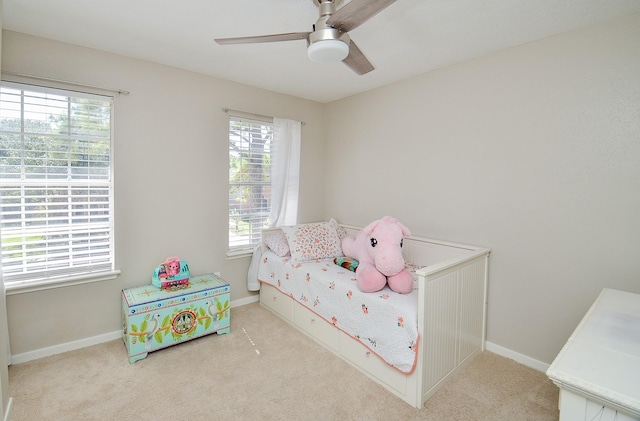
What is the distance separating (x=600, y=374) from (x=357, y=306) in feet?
4.53

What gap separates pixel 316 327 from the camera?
252cm

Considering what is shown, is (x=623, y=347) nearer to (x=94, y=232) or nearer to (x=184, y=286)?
(x=184, y=286)

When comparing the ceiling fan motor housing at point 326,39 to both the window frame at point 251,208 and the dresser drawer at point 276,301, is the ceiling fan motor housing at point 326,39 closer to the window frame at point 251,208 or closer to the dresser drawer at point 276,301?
the window frame at point 251,208

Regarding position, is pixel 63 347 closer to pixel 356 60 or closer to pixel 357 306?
pixel 357 306

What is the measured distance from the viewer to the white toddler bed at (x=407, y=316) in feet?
5.89

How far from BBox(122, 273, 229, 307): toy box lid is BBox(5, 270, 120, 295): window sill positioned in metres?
0.18

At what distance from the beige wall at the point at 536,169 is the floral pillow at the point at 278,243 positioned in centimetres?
120

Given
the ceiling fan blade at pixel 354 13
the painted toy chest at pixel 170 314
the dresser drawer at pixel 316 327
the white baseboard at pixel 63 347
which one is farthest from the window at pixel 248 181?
the ceiling fan blade at pixel 354 13

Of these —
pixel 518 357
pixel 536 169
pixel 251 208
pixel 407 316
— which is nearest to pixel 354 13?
pixel 407 316

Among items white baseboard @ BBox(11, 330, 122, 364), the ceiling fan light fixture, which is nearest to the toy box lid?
white baseboard @ BBox(11, 330, 122, 364)

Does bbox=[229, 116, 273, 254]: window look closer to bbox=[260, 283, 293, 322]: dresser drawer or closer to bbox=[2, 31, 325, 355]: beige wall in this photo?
bbox=[2, 31, 325, 355]: beige wall

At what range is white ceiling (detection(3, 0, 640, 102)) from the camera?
5.71 ft

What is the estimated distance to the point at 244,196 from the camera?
3.21m

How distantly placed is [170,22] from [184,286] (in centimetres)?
195
